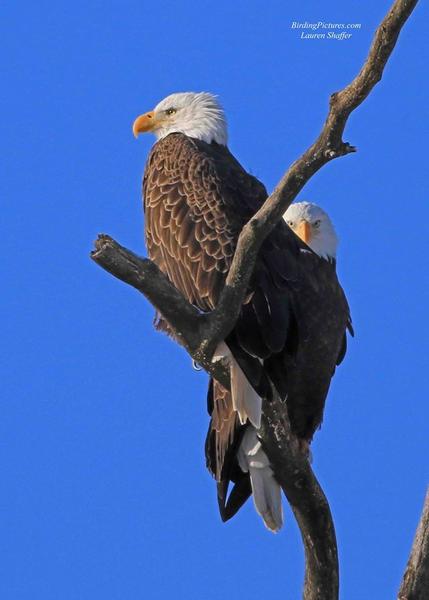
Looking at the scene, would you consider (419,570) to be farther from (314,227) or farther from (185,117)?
(314,227)

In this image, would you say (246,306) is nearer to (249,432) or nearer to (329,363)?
(249,432)

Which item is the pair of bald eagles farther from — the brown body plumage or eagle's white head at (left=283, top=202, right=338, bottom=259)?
eagle's white head at (left=283, top=202, right=338, bottom=259)

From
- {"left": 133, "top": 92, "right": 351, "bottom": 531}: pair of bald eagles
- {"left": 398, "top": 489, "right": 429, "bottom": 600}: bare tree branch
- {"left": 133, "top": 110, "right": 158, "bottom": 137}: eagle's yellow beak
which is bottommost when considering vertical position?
{"left": 398, "top": 489, "right": 429, "bottom": 600}: bare tree branch

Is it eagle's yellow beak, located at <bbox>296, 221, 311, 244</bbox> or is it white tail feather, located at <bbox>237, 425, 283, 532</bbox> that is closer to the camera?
white tail feather, located at <bbox>237, 425, 283, 532</bbox>

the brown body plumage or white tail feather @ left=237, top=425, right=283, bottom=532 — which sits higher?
the brown body plumage

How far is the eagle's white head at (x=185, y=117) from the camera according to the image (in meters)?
6.84

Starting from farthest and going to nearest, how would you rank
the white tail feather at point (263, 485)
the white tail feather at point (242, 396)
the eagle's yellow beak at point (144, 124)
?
the eagle's yellow beak at point (144, 124) < the white tail feather at point (263, 485) < the white tail feather at point (242, 396)

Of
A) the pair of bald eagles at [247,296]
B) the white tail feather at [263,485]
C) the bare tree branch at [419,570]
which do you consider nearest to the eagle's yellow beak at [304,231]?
the pair of bald eagles at [247,296]

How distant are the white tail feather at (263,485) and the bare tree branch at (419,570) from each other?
93cm

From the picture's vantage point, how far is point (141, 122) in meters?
7.00

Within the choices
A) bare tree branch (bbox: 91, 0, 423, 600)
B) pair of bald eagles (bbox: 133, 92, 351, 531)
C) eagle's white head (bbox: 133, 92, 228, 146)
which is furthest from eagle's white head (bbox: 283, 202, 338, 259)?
bare tree branch (bbox: 91, 0, 423, 600)

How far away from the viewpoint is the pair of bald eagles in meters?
5.48

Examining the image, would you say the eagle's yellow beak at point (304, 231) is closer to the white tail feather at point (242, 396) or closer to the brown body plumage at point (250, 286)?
the brown body plumage at point (250, 286)

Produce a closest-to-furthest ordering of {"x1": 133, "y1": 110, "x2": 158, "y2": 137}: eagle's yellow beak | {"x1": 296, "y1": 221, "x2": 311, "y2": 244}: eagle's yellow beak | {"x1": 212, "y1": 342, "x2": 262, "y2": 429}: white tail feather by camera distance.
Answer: {"x1": 212, "y1": 342, "x2": 262, "y2": 429}: white tail feather → {"x1": 133, "y1": 110, "x2": 158, "y2": 137}: eagle's yellow beak → {"x1": 296, "y1": 221, "x2": 311, "y2": 244}: eagle's yellow beak
